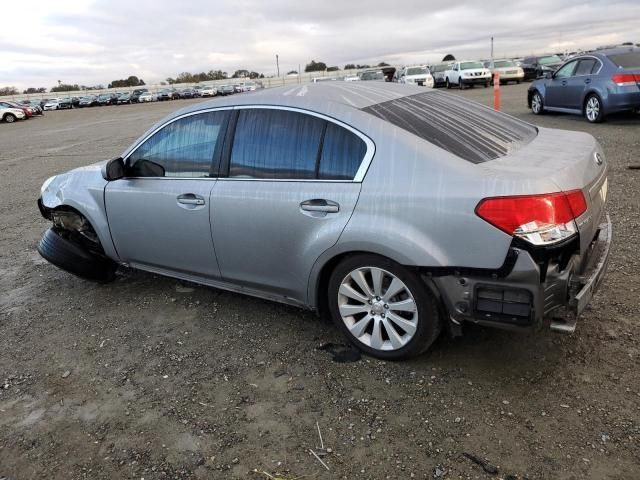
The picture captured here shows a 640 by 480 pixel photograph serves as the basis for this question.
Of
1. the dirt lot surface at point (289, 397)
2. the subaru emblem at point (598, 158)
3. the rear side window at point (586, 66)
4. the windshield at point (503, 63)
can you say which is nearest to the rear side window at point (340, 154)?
the dirt lot surface at point (289, 397)

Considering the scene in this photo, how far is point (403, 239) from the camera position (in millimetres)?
2861

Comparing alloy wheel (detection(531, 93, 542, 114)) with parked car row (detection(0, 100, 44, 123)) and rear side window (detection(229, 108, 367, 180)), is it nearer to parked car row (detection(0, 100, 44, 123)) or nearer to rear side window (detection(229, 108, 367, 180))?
rear side window (detection(229, 108, 367, 180))

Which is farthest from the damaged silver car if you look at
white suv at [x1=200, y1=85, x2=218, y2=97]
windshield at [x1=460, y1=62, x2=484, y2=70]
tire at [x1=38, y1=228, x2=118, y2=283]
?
white suv at [x1=200, y1=85, x2=218, y2=97]

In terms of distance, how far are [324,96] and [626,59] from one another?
35.1ft

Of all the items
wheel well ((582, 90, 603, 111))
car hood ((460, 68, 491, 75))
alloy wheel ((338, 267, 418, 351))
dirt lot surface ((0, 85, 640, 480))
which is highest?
car hood ((460, 68, 491, 75))

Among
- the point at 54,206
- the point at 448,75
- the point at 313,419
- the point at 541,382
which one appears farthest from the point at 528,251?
the point at 448,75

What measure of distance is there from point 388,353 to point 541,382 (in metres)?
0.88

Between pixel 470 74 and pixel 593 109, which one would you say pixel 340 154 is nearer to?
pixel 593 109

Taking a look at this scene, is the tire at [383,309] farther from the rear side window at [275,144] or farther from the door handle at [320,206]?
the rear side window at [275,144]

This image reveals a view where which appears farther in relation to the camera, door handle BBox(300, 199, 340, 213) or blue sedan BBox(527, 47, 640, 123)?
blue sedan BBox(527, 47, 640, 123)

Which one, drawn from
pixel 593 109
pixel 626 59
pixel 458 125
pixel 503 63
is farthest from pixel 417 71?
pixel 458 125

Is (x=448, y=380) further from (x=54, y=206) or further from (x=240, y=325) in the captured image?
(x=54, y=206)

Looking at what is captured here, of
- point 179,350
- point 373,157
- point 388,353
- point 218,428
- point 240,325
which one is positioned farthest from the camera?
point 240,325

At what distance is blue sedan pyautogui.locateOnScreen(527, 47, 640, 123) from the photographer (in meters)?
11.1
